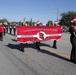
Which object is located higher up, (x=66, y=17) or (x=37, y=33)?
(x=66, y=17)

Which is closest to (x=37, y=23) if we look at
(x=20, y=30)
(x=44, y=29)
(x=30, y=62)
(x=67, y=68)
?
(x=44, y=29)

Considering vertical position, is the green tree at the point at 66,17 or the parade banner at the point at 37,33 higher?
the green tree at the point at 66,17

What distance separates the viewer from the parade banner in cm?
1464

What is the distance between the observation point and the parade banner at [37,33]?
14641 millimetres

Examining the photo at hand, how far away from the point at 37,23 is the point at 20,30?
6.62 ft

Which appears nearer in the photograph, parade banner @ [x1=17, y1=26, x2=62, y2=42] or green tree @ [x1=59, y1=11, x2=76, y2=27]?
parade banner @ [x1=17, y1=26, x2=62, y2=42]

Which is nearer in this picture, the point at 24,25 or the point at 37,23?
the point at 24,25

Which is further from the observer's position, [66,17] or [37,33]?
[66,17]

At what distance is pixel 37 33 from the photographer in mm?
15172

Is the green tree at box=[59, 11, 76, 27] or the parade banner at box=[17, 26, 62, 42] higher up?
the green tree at box=[59, 11, 76, 27]

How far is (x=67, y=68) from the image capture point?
9445mm

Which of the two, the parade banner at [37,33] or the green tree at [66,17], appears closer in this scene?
the parade banner at [37,33]

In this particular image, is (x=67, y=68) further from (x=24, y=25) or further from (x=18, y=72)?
(x=24, y=25)

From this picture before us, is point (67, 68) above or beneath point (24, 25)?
beneath
